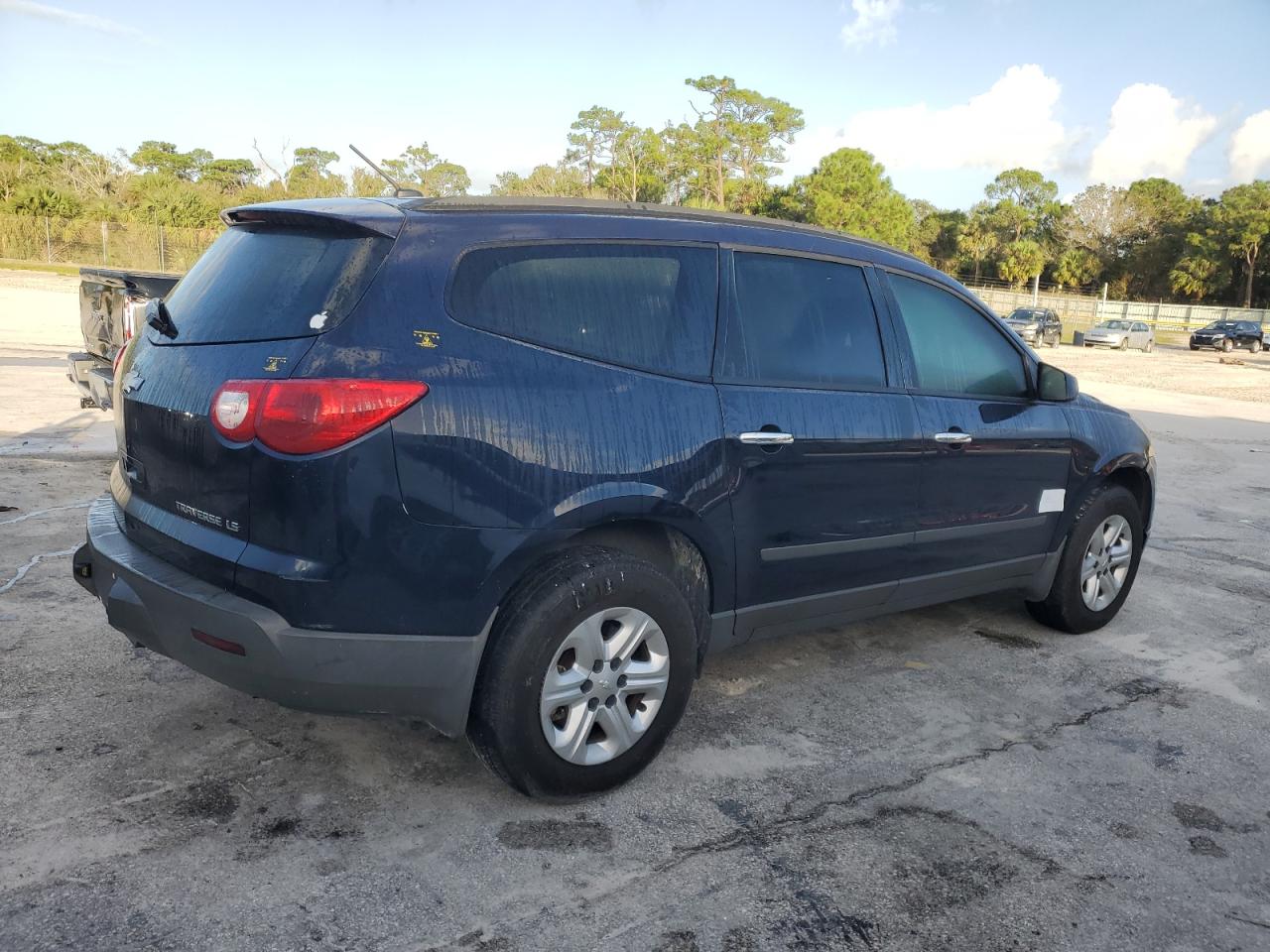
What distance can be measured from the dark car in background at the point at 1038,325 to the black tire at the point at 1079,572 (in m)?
36.8

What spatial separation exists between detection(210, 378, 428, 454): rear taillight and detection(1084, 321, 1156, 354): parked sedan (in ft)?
145

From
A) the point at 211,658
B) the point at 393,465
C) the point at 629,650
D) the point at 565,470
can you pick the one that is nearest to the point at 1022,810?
the point at 629,650

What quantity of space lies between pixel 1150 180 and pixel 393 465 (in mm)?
99241

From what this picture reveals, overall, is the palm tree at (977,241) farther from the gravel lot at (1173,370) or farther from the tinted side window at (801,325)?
the tinted side window at (801,325)

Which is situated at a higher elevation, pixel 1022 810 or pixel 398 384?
pixel 398 384

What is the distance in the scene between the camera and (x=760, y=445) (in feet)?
10.8

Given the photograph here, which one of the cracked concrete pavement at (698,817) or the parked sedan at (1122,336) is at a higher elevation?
the parked sedan at (1122,336)

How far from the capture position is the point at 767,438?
330cm

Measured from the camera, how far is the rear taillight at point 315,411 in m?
2.52

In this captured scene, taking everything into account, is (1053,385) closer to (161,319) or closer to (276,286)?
(276,286)

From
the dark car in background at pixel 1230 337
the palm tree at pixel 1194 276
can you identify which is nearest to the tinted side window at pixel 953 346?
the dark car in background at pixel 1230 337

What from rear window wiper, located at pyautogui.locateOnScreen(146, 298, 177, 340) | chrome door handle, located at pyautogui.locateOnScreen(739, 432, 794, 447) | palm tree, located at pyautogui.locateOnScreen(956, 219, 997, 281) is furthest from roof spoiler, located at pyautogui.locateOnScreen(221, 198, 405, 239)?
palm tree, located at pyautogui.locateOnScreen(956, 219, 997, 281)

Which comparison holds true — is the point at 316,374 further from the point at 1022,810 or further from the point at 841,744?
the point at 1022,810

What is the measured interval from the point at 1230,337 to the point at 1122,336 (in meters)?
6.66
